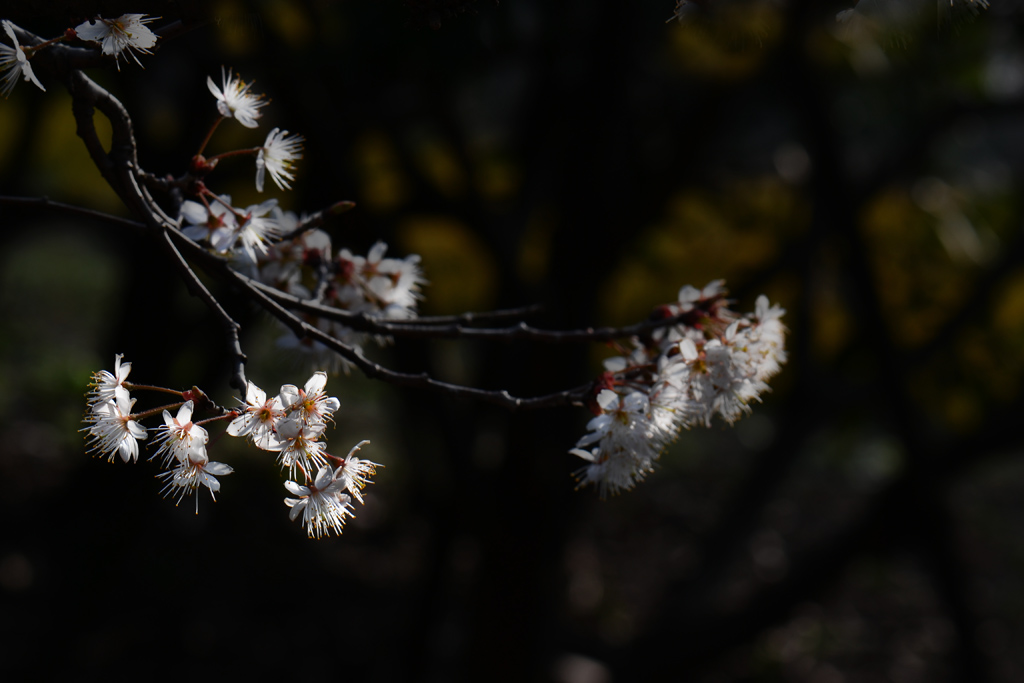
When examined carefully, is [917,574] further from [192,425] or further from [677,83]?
[192,425]

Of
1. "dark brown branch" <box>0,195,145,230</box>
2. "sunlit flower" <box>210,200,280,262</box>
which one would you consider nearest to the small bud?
"sunlit flower" <box>210,200,280,262</box>

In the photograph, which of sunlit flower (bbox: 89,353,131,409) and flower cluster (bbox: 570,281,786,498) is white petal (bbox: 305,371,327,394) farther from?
flower cluster (bbox: 570,281,786,498)

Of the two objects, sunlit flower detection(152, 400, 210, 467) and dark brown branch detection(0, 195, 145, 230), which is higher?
dark brown branch detection(0, 195, 145, 230)

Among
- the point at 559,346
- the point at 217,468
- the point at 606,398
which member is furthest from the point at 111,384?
the point at 559,346

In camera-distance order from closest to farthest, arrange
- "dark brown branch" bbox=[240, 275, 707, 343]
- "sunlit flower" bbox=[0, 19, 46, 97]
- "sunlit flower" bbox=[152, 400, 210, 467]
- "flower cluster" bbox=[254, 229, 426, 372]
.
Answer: "sunlit flower" bbox=[0, 19, 46, 97] → "sunlit flower" bbox=[152, 400, 210, 467] → "dark brown branch" bbox=[240, 275, 707, 343] → "flower cluster" bbox=[254, 229, 426, 372]

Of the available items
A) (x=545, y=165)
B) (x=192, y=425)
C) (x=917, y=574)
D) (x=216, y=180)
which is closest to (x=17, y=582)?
(x=216, y=180)

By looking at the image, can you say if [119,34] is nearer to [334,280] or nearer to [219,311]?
[219,311]

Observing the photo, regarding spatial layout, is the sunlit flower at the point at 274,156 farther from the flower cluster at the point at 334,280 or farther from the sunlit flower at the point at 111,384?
the sunlit flower at the point at 111,384

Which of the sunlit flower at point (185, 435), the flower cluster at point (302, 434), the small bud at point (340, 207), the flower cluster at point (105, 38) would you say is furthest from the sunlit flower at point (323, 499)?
the flower cluster at point (105, 38)
